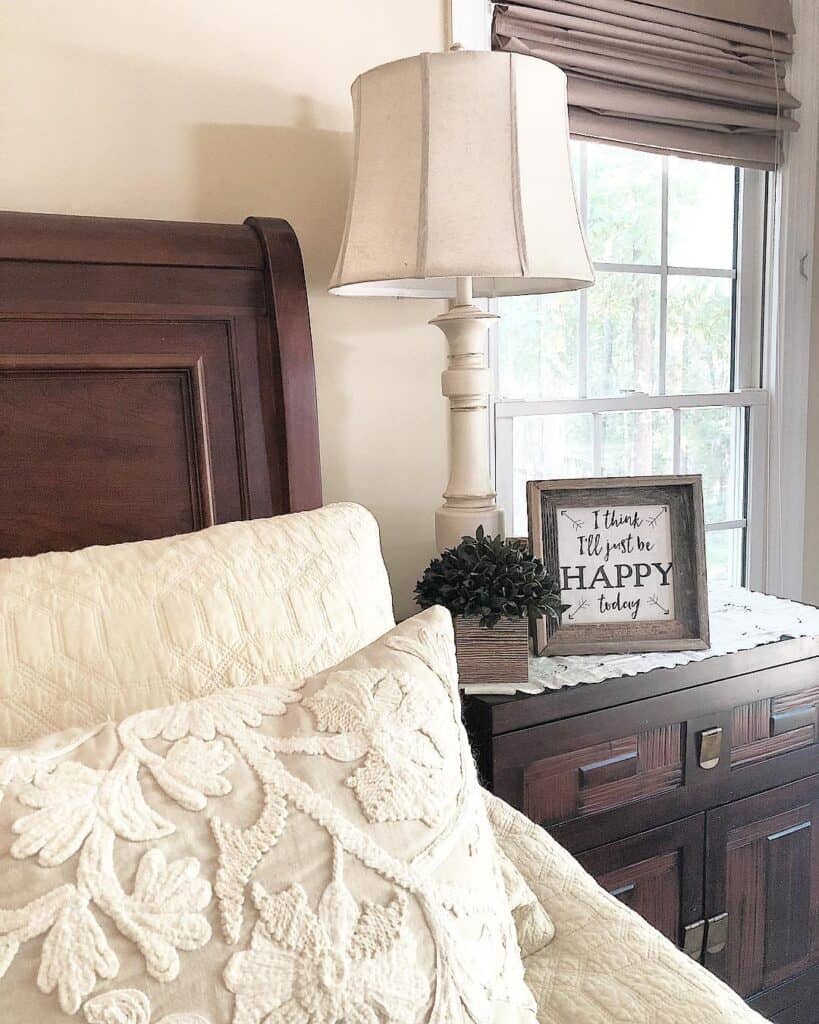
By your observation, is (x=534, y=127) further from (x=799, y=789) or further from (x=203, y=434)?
(x=799, y=789)

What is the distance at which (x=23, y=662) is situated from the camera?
27.7 inches

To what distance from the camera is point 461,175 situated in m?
1.15

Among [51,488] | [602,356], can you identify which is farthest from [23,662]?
[602,356]

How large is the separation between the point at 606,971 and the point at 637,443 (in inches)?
54.8

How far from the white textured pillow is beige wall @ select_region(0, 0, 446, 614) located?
0.67 metres

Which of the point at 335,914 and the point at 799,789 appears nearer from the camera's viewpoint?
the point at 335,914

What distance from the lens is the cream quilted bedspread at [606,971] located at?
0.71 meters

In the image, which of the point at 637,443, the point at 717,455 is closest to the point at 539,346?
the point at 637,443

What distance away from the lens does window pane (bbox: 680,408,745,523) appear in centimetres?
207

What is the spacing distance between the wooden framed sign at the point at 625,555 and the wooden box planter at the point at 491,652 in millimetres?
140

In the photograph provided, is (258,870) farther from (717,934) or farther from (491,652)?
(717,934)

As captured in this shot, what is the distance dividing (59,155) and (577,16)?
1024mm

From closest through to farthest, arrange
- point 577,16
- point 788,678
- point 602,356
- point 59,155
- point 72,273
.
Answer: point 72,273 < point 59,155 < point 788,678 < point 577,16 < point 602,356

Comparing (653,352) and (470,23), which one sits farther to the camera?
(653,352)
